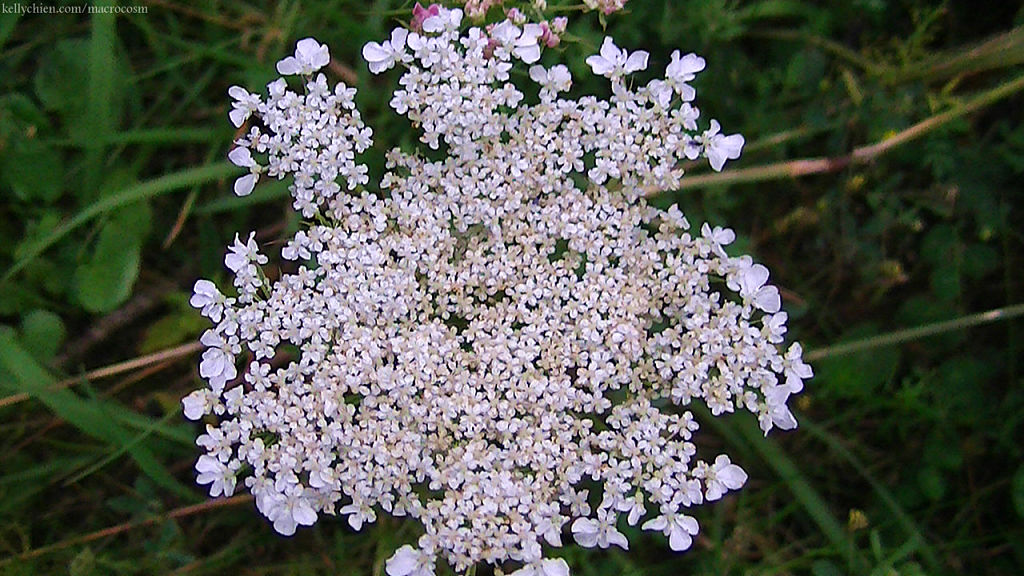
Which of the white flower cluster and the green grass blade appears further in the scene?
the green grass blade

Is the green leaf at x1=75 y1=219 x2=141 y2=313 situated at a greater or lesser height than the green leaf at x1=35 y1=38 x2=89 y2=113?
lesser

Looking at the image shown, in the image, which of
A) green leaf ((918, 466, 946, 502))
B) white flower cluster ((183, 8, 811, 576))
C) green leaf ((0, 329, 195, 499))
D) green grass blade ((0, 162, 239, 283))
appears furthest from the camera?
green leaf ((918, 466, 946, 502))

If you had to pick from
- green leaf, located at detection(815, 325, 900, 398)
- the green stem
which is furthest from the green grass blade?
green leaf, located at detection(815, 325, 900, 398)

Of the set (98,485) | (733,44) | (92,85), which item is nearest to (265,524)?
(98,485)

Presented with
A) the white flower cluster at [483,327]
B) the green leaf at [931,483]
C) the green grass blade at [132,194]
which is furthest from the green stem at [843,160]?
the green grass blade at [132,194]

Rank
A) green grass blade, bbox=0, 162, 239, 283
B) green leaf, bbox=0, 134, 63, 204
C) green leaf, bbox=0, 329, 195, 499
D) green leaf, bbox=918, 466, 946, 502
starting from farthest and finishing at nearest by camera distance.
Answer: green leaf, bbox=918, 466, 946, 502 → green leaf, bbox=0, 134, 63, 204 → green grass blade, bbox=0, 162, 239, 283 → green leaf, bbox=0, 329, 195, 499

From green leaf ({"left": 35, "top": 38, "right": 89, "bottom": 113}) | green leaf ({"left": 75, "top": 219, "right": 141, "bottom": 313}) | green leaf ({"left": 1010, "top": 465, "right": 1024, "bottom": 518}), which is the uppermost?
green leaf ({"left": 35, "top": 38, "right": 89, "bottom": 113})

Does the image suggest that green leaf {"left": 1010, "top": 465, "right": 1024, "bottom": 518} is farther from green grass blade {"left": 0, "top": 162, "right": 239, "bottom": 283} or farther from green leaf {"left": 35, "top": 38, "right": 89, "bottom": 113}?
green leaf {"left": 35, "top": 38, "right": 89, "bottom": 113}

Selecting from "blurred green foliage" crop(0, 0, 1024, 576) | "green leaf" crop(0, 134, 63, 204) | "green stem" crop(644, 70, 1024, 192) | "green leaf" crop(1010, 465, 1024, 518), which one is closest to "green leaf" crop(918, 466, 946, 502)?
"blurred green foliage" crop(0, 0, 1024, 576)
